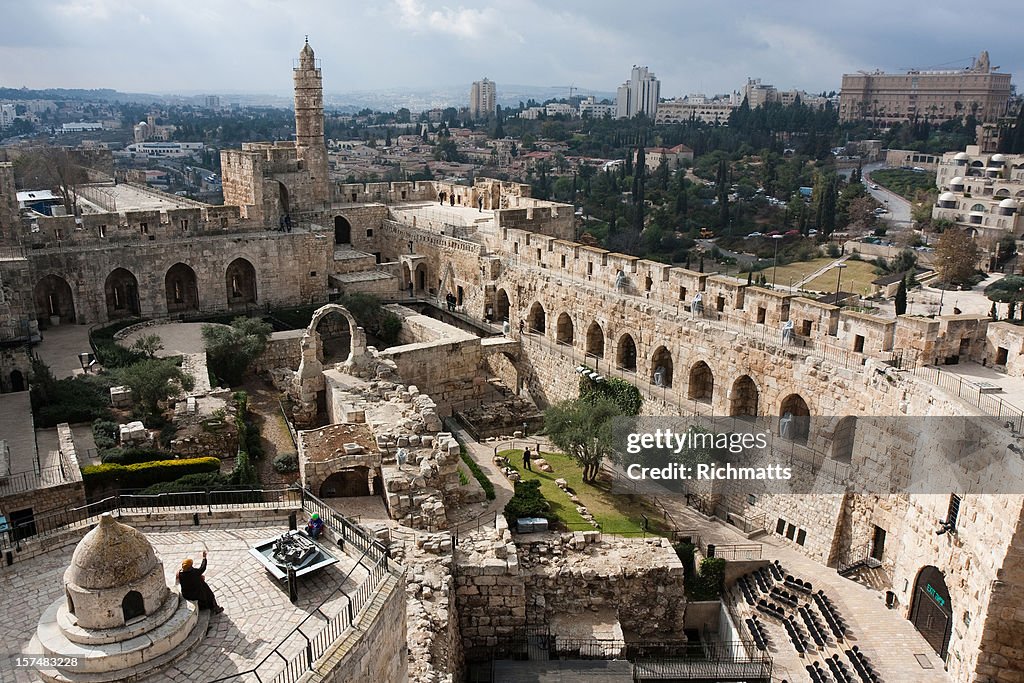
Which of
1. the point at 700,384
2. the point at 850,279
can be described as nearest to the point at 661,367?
the point at 700,384

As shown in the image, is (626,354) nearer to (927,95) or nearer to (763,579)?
(763,579)

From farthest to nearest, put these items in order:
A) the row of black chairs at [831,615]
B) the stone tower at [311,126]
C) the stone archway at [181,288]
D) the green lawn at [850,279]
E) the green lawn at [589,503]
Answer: the green lawn at [850,279], the stone tower at [311,126], the stone archway at [181,288], the green lawn at [589,503], the row of black chairs at [831,615]

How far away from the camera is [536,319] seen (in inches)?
924

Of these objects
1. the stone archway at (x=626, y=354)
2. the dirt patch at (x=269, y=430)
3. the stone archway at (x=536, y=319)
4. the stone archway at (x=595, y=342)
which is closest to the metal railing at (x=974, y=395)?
the stone archway at (x=626, y=354)

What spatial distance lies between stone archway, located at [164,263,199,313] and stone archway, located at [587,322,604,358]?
12691 mm

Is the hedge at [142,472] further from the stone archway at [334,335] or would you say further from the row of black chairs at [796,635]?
the row of black chairs at [796,635]

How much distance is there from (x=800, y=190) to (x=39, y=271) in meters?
80.3

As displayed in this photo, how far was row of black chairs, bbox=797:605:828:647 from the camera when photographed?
518 inches

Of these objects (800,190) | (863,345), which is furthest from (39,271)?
(800,190)

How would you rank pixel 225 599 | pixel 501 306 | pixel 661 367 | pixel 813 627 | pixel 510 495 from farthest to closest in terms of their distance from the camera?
pixel 501 306
pixel 661 367
pixel 510 495
pixel 813 627
pixel 225 599

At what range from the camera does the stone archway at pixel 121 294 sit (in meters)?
24.3

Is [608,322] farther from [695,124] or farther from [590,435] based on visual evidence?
[695,124]

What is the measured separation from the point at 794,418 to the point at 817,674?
5098 millimetres

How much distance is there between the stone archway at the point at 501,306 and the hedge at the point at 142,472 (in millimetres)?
11724
